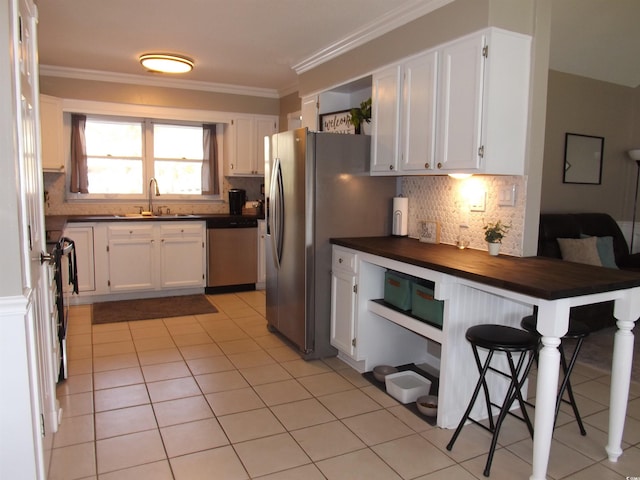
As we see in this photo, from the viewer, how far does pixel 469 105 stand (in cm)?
270

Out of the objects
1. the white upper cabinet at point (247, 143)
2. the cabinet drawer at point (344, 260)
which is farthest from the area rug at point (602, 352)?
the white upper cabinet at point (247, 143)

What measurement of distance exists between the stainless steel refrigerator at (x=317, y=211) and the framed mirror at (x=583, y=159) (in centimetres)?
269

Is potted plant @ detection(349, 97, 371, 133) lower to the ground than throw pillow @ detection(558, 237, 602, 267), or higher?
higher

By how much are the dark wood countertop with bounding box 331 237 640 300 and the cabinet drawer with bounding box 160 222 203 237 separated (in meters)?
2.73

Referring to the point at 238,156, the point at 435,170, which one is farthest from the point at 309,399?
the point at 238,156

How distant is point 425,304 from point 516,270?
2.01ft

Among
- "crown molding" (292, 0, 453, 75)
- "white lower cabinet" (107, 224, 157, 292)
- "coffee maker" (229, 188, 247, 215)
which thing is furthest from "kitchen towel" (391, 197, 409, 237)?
"white lower cabinet" (107, 224, 157, 292)

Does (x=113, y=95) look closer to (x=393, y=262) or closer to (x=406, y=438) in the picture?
(x=393, y=262)

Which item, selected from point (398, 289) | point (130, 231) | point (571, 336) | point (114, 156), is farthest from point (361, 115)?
point (114, 156)

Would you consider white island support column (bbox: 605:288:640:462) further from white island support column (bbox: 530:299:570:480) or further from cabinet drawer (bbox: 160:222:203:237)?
cabinet drawer (bbox: 160:222:203:237)

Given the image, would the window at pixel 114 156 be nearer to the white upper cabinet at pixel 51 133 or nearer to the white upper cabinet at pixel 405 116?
the white upper cabinet at pixel 51 133

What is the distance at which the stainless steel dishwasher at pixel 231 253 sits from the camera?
5531mm

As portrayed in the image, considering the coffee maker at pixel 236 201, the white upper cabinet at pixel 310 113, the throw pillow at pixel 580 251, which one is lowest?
the throw pillow at pixel 580 251

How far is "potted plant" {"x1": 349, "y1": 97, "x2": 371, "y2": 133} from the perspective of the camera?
366 centimetres
